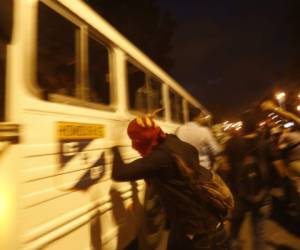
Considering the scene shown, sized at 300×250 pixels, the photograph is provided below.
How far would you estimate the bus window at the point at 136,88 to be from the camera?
4196mm

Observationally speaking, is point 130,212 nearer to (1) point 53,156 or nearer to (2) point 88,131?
(2) point 88,131

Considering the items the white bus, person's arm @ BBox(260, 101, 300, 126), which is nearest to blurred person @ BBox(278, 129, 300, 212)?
person's arm @ BBox(260, 101, 300, 126)

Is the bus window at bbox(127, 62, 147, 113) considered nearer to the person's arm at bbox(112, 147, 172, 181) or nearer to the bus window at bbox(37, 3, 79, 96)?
the bus window at bbox(37, 3, 79, 96)

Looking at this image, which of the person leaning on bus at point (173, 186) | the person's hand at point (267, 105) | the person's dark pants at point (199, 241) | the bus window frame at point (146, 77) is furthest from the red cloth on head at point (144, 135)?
the person's hand at point (267, 105)

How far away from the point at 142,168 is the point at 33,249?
84 centimetres

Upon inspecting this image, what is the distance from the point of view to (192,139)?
5324 millimetres

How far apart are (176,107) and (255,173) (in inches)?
138

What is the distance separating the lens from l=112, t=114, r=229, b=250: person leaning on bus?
8.58 ft

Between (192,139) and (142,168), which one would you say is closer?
(142,168)

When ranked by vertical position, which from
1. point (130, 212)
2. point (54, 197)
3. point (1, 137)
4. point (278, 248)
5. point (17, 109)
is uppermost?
point (17, 109)

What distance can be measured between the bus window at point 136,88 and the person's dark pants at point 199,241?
1747 millimetres

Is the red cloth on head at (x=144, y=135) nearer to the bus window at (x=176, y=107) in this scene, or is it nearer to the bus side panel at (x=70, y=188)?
the bus side panel at (x=70, y=188)

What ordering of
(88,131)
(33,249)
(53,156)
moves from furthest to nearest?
(88,131) → (53,156) → (33,249)

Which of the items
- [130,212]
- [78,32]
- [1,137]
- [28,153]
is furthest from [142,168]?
[130,212]
